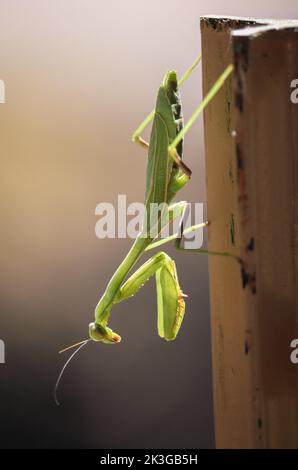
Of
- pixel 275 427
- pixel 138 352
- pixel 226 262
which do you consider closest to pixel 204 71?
pixel 226 262

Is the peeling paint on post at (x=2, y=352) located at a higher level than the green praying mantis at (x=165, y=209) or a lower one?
lower

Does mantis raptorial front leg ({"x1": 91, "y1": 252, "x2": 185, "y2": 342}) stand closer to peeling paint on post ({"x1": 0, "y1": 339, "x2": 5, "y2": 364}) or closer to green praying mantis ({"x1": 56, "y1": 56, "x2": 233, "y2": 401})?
green praying mantis ({"x1": 56, "y1": 56, "x2": 233, "y2": 401})

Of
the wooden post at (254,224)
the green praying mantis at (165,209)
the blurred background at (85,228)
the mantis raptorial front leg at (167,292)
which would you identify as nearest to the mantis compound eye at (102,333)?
the green praying mantis at (165,209)

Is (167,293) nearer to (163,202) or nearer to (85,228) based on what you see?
(163,202)

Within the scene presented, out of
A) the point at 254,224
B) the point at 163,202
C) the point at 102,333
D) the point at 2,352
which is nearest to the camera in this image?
the point at 254,224

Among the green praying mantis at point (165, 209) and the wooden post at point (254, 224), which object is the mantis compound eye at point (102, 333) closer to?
the green praying mantis at point (165, 209)

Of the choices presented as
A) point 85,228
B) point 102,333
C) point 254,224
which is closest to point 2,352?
point 85,228
